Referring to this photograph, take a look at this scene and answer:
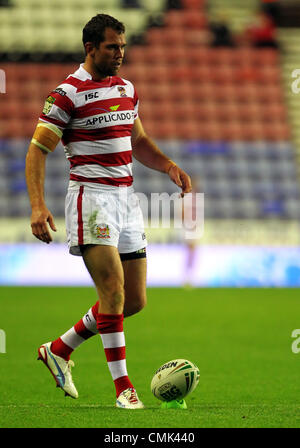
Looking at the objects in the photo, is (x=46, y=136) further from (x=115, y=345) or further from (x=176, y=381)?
(x=176, y=381)

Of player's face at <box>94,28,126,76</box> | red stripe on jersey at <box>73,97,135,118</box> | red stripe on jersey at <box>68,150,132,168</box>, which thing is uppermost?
player's face at <box>94,28,126,76</box>

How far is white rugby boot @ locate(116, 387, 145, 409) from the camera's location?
4.35 metres

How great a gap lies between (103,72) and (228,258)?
10.3 m

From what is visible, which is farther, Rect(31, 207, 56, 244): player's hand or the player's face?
the player's face

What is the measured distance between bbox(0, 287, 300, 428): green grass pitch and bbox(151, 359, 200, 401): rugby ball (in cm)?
10

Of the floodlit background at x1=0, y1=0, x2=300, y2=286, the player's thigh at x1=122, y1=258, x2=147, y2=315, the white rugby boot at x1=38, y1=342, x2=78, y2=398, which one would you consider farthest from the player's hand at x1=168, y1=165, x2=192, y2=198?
the floodlit background at x1=0, y1=0, x2=300, y2=286

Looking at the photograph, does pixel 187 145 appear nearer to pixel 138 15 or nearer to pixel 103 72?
pixel 138 15

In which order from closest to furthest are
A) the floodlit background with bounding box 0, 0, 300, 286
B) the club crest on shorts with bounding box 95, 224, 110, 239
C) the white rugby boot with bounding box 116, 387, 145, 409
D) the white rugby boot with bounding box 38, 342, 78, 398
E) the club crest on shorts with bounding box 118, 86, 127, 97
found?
the white rugby boot with bounding box 116, 387, 145, 409, the club crest on shorts with bounding box 95, 224, 110, 239, the club crest on shorts with bounding box 118, 86, 127, 97, the white rugby boot with bounding box 38, 342, 78, 398, the floodlit background with bounding box 0, 0, 300, 286

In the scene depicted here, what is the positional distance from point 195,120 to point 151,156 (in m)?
13.3

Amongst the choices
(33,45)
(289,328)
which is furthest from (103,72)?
(33,45)

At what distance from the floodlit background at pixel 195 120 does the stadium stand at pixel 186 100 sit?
3cm

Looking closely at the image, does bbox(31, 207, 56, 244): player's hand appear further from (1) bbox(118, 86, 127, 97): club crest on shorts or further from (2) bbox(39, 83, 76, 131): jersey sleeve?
(1) bbox(118, 86, 127, 97): club crest on shorts

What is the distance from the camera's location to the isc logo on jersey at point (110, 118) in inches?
178

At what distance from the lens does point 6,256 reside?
14.2 meters
